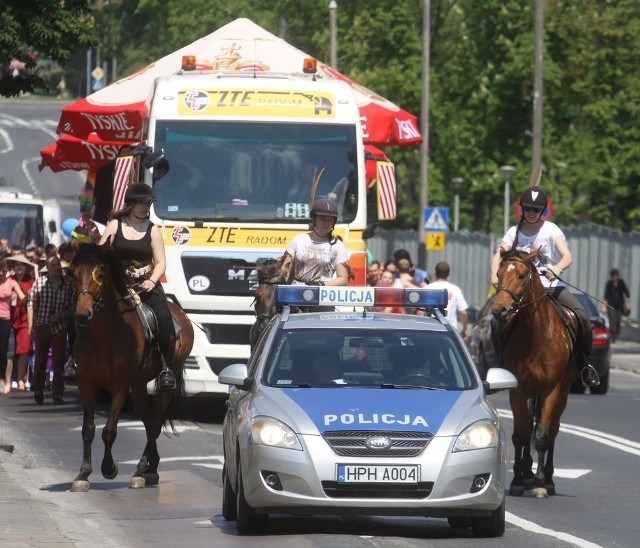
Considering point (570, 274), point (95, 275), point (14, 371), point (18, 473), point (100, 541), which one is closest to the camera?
point (100, 541)

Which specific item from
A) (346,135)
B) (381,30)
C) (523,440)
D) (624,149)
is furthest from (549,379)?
(381,30)

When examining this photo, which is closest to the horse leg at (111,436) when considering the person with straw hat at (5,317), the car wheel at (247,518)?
the car wheel at (247,518)

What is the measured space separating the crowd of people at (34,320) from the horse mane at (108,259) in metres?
7.32

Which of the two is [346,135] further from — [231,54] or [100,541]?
[100,541]

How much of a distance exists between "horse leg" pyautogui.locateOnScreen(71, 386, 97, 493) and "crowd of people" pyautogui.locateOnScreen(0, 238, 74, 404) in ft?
23.8

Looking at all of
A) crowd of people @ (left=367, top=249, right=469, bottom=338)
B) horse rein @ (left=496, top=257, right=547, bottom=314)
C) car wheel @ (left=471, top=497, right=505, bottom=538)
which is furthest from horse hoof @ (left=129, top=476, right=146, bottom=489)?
crowd of people @ (left=367, top=249, right=469, bottom=338)

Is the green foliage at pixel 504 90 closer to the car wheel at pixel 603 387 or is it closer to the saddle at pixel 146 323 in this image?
the car wheel at pixel 603 387

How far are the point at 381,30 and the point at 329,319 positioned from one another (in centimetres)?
5085

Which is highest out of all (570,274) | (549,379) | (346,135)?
(346,135)

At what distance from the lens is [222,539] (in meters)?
11.4

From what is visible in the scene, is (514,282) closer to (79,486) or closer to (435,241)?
(79,486)

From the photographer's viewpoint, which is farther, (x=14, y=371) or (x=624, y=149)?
(x=624, y=149)

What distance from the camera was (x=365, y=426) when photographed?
1104cm

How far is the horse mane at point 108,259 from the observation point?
549 inches
